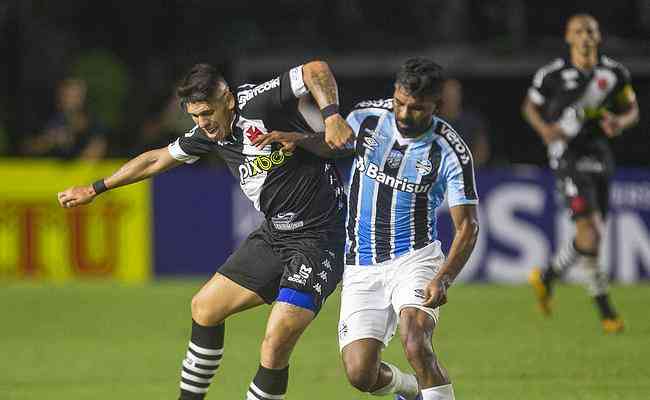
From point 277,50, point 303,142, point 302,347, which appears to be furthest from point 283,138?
point 277,50

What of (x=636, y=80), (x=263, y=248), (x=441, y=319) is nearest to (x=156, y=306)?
(x=441, y=319)

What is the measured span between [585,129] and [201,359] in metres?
5.10

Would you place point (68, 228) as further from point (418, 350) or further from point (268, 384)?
point (418, 350)

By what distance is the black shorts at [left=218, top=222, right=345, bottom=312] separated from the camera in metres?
7.49

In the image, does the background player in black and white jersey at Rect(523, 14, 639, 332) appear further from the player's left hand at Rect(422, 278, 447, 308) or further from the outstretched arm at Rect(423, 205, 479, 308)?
the player's left hand at Rect(422, 278, 447, 308)

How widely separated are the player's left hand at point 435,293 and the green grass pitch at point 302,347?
6.06 feet

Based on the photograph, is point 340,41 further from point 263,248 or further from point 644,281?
point 263,248

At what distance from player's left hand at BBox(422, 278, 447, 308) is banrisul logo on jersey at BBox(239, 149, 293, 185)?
46.6 inches

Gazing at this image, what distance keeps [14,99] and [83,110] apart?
Answer: 10.0 ft

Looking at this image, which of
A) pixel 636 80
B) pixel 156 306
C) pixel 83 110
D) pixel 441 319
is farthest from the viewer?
pixel 636 80

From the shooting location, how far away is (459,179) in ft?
23.2

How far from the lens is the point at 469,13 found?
1830 centimetres

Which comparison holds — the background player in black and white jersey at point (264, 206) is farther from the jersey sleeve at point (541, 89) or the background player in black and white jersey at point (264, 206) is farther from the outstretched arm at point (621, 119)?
the jersey sleeve at point (541, 89)

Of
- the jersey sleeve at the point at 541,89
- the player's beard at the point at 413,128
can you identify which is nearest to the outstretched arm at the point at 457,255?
the player's beard at the point at 413,128
